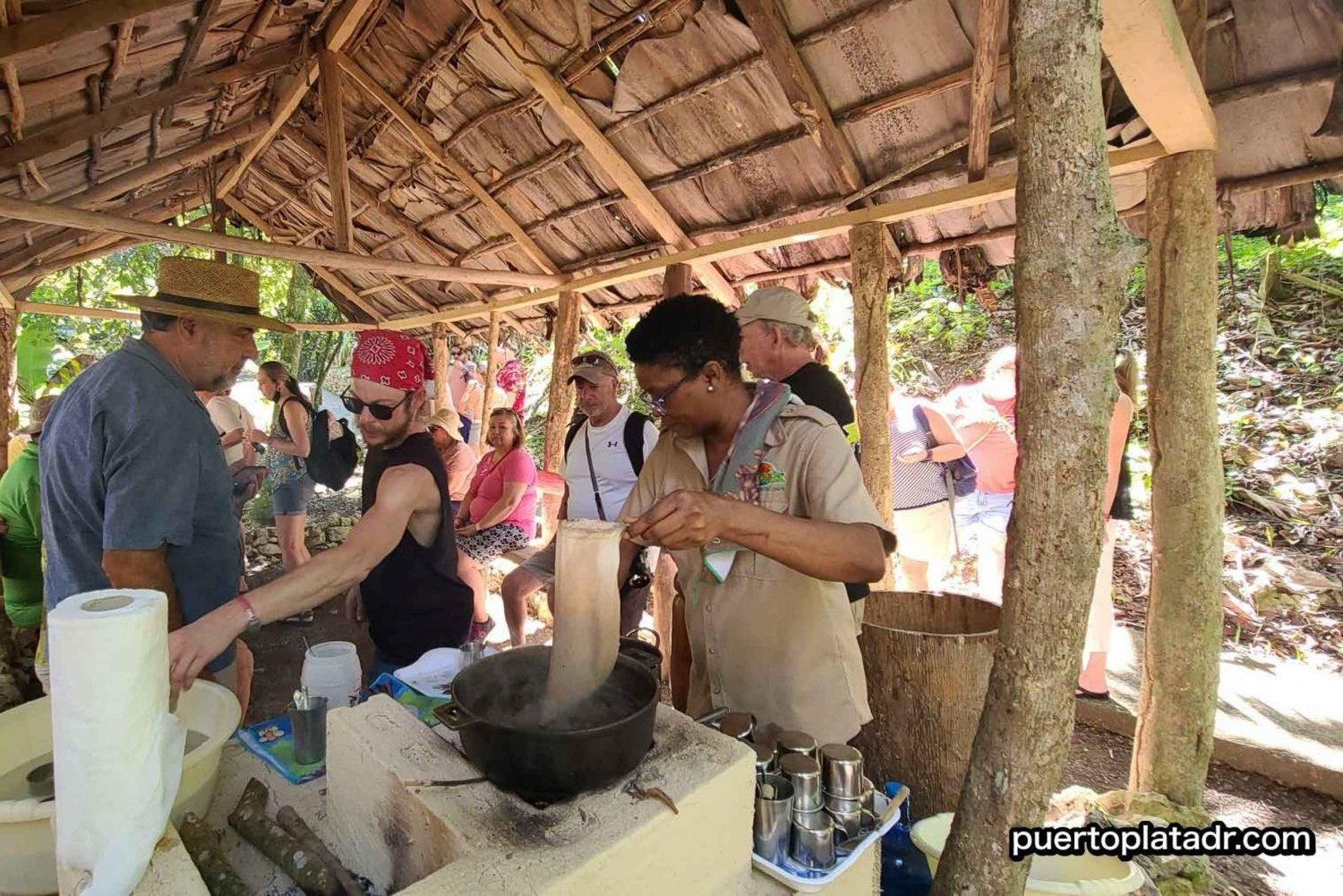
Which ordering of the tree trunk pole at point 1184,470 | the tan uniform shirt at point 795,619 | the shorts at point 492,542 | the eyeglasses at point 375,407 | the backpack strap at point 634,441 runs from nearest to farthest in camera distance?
the tan uniform shirt at point 795,619 → the eyeglasses at point 375,407 → the tree trunk pole at point 1184,470 → the backpack strap at point 634,441 → the shorts at point 492,542

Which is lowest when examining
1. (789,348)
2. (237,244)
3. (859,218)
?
(789,348)

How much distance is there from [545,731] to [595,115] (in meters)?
4.64

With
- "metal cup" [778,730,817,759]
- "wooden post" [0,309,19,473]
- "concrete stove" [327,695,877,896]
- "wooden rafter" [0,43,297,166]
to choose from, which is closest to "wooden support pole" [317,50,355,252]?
"wooden rafter" [0,43,297,166]

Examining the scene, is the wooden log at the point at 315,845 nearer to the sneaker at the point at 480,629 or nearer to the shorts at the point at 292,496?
the sneaker at the point at 480,629

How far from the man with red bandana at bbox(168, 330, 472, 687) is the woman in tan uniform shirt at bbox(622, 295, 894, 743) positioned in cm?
91

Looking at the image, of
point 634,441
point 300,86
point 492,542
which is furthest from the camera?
point 300,86

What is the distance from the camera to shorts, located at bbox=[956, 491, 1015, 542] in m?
4.45

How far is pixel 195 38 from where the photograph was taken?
4715 mm

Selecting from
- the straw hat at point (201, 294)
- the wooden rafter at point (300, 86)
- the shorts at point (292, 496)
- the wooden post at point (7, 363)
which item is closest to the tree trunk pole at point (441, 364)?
the wooden rafter at point (300, 86)

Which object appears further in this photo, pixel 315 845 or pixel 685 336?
pixel 685 336

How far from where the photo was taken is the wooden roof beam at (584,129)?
448 centimetres

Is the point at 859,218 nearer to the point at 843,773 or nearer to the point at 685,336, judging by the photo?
the point at 685,336

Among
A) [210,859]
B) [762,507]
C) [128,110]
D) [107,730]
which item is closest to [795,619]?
[762,507]

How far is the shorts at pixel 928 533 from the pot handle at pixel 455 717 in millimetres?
4197
